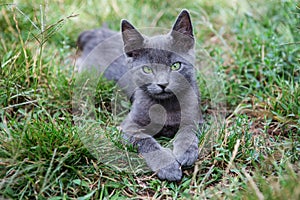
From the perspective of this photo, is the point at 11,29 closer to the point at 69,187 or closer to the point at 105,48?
the point at 105,48

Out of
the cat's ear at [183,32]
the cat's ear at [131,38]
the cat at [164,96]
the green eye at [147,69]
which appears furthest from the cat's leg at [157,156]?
the cat's ear at [183,32]

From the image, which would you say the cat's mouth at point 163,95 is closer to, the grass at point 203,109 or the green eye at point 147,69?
the green eye at point 147,69

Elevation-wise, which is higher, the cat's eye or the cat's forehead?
the cat's forehead

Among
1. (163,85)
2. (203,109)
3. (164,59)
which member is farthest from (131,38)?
(203,109)

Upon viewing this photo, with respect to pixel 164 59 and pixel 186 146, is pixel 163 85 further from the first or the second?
pixel 186 146

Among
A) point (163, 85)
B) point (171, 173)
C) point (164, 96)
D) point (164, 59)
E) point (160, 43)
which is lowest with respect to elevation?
point (171, 173)

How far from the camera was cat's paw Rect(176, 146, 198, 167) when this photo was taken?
2.35m

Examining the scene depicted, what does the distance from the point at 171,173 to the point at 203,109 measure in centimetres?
98

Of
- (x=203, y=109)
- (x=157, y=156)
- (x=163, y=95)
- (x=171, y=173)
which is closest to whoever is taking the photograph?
(x=171, y=173)

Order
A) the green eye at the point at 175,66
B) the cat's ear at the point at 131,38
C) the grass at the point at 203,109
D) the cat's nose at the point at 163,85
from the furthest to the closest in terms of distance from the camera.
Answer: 1. the cat's ear at the point at 131,38
2. the green eye at the point at 175,66
3. the cat's nose at the point at 163,85
4. the grass at the point at 203,109

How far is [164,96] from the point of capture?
2529 mm

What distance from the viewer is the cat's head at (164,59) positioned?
8.20 ft

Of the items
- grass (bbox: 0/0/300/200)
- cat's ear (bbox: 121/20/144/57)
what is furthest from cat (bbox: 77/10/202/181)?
grass (bbox: 0/0/300/200)

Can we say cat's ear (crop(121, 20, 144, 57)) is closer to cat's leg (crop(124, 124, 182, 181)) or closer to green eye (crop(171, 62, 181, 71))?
green eye (crop(171, 62, 181, 71))
